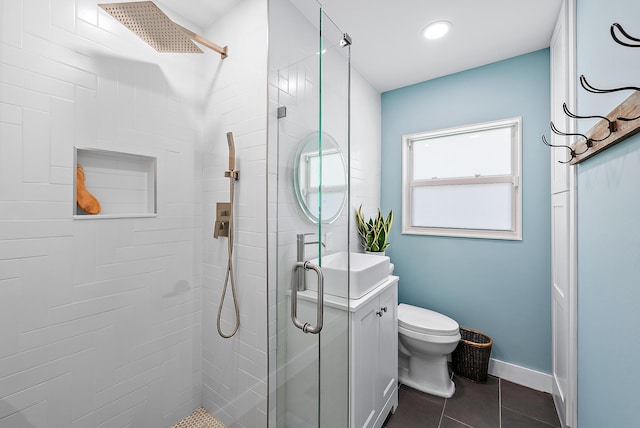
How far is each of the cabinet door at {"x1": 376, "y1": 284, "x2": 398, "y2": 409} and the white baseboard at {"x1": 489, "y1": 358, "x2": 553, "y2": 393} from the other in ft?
3.14

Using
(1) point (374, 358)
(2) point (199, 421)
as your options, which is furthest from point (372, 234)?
(2) point (199, 421)

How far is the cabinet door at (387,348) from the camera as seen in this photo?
4.95ft

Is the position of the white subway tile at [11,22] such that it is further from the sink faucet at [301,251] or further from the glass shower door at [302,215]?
the sink faucet at [301,251]

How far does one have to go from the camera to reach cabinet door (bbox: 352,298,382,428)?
48.5 inches

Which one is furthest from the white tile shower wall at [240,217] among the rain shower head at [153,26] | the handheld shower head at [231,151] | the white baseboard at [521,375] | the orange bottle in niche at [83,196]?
the white baseboard at [521,375]

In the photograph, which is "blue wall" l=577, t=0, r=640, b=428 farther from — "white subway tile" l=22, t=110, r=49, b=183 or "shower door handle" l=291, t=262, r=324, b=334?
"white subway tile" l=22, t=110, r=49, b=183

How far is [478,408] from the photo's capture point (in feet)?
5.54

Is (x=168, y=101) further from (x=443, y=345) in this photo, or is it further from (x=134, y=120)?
(x=443, y=345)

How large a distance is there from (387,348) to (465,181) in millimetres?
1582

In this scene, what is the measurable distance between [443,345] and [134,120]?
2.41 m

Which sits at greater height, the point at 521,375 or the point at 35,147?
the point at 35,147

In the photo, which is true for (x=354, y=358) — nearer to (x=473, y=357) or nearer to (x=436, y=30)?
(x=473, y=357)

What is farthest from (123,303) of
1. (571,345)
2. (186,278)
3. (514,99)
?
(514,99)

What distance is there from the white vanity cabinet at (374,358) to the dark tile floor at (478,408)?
0.14 metres
